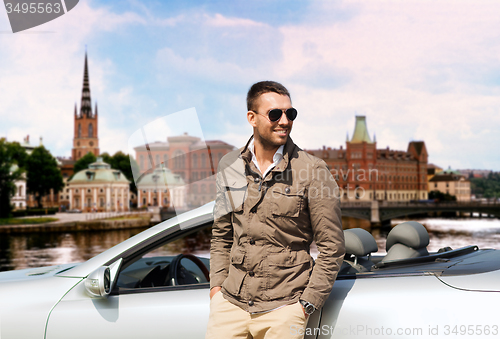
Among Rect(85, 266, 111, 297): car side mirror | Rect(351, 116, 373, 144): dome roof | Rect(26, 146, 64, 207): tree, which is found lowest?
Rect(85, 266, 111, 297): car side mirror

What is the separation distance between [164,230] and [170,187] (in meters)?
0.48

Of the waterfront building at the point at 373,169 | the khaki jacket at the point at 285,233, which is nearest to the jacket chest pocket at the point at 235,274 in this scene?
the khaki jacket at the point at 285,233

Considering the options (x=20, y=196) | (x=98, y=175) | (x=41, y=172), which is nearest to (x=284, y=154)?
(x=41, y=172)

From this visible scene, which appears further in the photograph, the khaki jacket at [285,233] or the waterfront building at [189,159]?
the waterfront building at [189,159]

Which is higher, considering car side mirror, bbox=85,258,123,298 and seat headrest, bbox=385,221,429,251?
seat headrest, bbox=385,221,429,251

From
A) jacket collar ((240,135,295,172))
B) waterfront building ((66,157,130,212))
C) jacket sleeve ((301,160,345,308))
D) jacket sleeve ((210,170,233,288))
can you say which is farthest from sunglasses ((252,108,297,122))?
waterfront building ((66,157,130,212))

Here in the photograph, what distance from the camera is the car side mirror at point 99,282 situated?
2221mm

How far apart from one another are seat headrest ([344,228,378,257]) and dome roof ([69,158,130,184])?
86713 millimetres

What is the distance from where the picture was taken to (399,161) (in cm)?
11900

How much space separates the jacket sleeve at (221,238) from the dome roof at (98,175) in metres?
87.0

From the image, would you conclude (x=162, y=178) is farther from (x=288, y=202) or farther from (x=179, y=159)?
(x=288, y=202)

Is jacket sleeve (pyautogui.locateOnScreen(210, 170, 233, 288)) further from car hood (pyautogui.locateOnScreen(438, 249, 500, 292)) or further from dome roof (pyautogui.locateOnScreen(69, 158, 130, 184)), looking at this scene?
dome roof (pyautogui.locateOnScreen(69, 158, 130, 184))

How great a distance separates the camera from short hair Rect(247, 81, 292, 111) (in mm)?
1881

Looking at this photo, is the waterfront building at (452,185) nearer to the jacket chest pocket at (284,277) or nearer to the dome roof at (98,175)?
the dome roof at (98,175)
